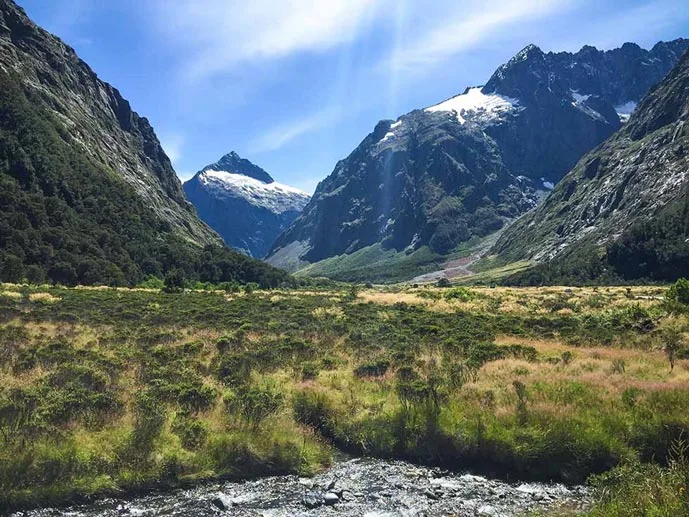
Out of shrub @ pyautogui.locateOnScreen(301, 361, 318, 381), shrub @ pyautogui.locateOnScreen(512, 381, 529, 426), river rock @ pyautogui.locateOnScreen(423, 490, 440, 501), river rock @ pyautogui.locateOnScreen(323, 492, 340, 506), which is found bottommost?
river rock @ pyautogui.locateOnScreen(423, 490, 440, 501)

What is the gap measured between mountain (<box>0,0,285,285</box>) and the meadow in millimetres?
75023

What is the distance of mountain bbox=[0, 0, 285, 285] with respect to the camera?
94.7 metres

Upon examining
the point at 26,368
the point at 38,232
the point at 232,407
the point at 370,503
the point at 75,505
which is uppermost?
the point at 38,232

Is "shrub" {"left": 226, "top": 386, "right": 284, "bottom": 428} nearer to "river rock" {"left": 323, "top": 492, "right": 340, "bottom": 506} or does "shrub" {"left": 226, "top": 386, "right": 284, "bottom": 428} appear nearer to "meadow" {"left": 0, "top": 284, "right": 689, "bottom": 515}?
"meadow" {"left": 0, "top": 284, "right": 689, "bottom": 515}

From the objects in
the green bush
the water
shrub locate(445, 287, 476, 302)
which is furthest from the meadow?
shrub locate(445, 287, 476, 302)

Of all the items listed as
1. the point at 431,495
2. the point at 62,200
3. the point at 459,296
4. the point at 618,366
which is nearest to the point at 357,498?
the point at 431,495

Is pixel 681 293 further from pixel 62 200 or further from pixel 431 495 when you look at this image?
pixel 62 200

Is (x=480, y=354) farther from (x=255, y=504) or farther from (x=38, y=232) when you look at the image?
(x=38, y=232)

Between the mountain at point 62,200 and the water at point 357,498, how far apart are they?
8355cm

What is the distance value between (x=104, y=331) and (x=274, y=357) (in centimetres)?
1353

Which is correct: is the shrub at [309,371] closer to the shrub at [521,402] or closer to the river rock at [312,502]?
the river rock at [312,502]

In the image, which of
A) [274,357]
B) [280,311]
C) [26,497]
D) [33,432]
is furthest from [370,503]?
[280,311]

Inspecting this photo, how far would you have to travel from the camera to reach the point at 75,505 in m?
12.8

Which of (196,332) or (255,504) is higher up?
(196,332)
